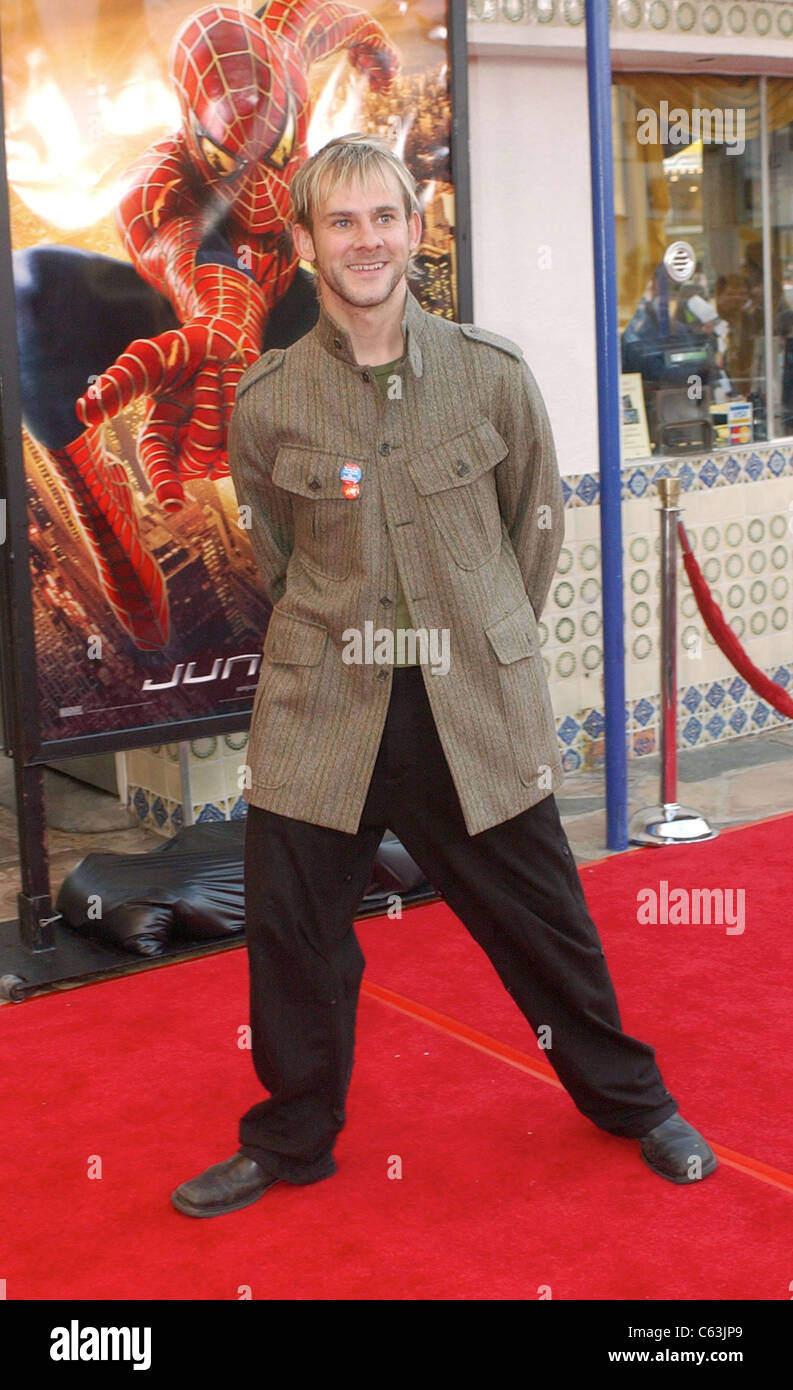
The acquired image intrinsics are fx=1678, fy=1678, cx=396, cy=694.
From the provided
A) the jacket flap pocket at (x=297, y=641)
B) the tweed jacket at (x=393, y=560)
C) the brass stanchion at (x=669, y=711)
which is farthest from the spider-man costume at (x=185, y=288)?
the jacket flap pocket at (x=297, y=641)

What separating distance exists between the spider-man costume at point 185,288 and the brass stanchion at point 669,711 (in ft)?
4.36

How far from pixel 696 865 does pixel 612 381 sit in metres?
A: 1.49

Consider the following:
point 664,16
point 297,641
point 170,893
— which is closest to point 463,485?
point 297,641

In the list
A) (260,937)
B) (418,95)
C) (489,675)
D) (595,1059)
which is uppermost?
(418,95)

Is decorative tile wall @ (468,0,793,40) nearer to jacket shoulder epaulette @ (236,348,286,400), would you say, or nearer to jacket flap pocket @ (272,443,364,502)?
jacket shoulder epaulette @ (236,348,286,400)

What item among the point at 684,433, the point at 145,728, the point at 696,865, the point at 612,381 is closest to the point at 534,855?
the point at 145,728

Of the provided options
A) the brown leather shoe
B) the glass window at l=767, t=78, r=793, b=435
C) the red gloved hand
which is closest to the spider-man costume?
the red gloved hand

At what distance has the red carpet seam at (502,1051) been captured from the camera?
3100 mm

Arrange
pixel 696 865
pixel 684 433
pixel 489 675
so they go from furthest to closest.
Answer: pixel 684 433, pixel 696 865, pixel 489 675

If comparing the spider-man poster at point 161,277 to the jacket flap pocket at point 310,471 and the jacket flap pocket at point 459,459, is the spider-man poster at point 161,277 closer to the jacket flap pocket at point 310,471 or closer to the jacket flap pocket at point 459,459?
the jacket flap pocket at point 310,471

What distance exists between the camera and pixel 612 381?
5.12 m

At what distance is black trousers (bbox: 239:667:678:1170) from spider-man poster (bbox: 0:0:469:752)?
160 centimetres
